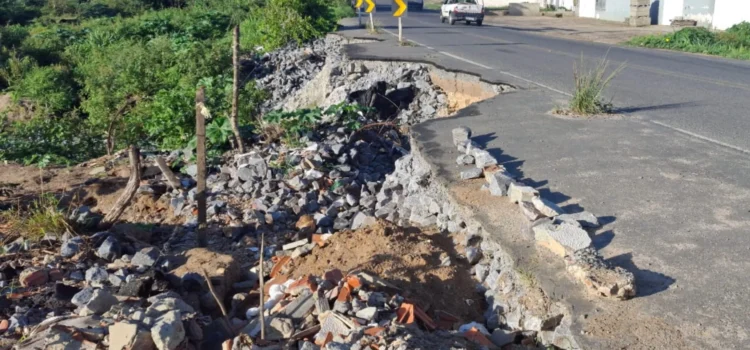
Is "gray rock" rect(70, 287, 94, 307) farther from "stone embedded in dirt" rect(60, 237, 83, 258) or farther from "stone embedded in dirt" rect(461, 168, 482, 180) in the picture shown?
"stone embedded in dirt" rect(461, 168, 482, 180)

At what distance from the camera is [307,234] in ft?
23.9

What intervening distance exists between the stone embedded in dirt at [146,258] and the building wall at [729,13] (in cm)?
2757

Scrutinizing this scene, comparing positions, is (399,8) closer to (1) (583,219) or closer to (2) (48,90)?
(2) (48,90)

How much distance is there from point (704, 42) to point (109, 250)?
19.4 metres

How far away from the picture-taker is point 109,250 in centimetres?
648

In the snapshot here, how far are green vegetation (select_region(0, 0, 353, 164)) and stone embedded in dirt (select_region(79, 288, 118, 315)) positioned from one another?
5337 mm

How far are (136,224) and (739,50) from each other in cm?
1691

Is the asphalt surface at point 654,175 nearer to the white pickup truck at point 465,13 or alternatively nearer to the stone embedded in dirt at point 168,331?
the stone embedded in dirt at point 168,331

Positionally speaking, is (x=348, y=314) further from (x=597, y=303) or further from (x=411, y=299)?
(x=597, y=303)

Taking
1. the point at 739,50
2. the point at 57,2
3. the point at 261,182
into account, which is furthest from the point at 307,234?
the point at 57,2

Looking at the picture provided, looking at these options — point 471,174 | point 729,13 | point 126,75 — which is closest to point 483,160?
point 471,174

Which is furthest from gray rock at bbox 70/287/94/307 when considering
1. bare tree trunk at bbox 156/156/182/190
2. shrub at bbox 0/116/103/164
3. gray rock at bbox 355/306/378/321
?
shrub at bbox 0/116/103/164

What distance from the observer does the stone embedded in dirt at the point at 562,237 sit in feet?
15.0

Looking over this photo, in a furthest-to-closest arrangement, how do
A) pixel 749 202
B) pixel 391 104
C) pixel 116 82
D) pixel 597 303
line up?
pixel 116 82, pixel 391 104, pixel 749 202, pixel 597 303
